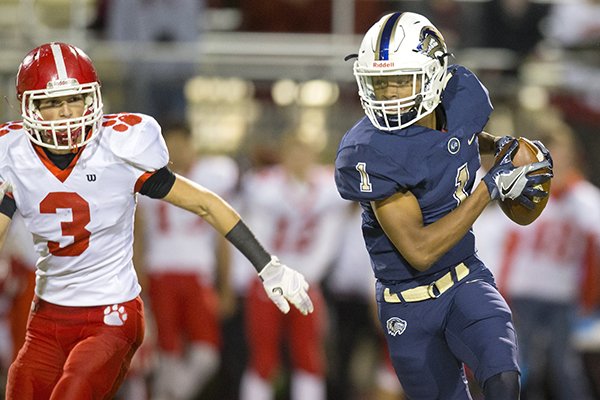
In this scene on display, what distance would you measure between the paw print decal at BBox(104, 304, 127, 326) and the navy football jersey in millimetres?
845

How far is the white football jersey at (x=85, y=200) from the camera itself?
12.9 ft

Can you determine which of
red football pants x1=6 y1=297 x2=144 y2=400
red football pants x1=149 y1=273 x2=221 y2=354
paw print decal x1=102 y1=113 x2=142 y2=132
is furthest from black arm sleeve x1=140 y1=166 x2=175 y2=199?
red football pants x1=149 y1=273 x2=221 y2=354

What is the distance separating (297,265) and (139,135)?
3.10 meters

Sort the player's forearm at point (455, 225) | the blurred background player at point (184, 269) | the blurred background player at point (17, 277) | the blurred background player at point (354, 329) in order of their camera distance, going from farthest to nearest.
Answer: the blurred background player at point (354, 329)
the blurred background player at point (184, 269)
the blurred background player at point (17, 277)
the player's forearm at point (455, 225)

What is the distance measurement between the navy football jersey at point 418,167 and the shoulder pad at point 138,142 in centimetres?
61

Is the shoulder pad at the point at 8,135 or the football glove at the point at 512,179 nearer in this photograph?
the football glove at the point at 512,179

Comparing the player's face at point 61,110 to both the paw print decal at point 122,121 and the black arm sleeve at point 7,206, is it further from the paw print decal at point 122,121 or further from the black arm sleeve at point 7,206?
the black arm sleeve at point 7,206

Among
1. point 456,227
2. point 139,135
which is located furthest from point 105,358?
point 456,227

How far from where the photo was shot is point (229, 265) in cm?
725

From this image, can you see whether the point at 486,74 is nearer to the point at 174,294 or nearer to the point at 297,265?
the point at 297,265

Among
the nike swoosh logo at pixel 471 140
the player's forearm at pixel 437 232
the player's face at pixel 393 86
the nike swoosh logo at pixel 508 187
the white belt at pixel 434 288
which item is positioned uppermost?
the player's face at pixel 393 86

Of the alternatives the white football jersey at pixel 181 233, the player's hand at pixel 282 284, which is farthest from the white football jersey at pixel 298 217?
the player's hand at pixel 282 284

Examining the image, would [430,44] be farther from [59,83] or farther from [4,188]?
[4,188]

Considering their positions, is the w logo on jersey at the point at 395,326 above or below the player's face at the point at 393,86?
below
